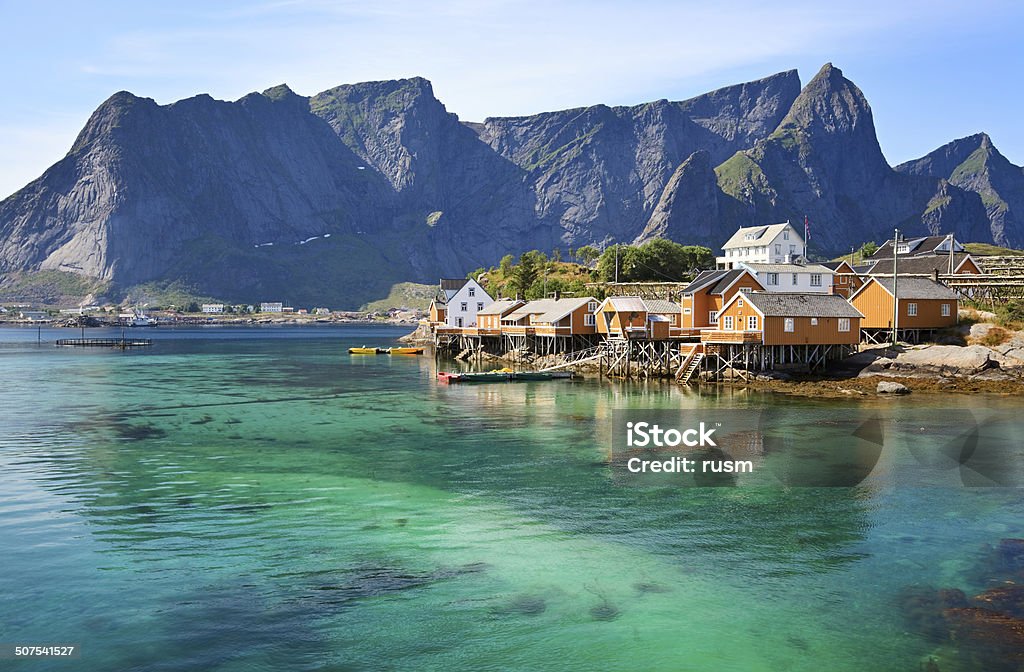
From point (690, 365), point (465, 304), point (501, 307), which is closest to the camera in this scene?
point (690, 365)

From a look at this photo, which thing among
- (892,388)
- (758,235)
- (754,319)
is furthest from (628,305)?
(758,235)

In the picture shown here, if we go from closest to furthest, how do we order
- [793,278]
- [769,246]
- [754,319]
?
[754,319] → [793,278] → [769,246]

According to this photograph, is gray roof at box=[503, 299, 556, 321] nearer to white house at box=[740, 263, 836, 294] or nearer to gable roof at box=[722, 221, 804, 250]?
white house at box=[740, 263, 836, 294]

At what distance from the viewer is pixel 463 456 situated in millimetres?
35969

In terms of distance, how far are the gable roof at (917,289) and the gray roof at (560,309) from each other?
2826 centimetres

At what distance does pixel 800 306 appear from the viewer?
65.1 meters

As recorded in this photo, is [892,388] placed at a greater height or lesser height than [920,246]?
lesser

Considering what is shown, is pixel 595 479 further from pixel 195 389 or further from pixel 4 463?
pixel 195 389

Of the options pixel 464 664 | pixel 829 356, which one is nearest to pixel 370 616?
pixel 464 664

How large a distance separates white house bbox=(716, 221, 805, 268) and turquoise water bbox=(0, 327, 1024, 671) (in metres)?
82.5

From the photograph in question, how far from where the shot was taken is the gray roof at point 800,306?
64.1m

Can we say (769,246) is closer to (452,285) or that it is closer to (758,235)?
(758,235)

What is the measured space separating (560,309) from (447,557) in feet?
223

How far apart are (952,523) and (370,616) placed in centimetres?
1905
